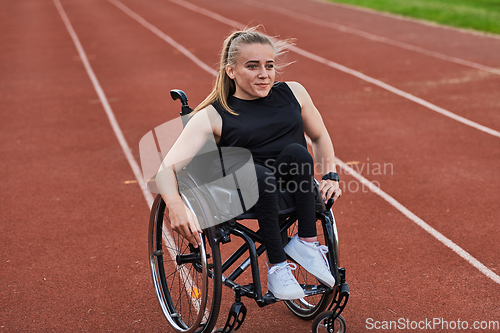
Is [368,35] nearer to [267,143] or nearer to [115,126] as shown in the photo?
[115,126]

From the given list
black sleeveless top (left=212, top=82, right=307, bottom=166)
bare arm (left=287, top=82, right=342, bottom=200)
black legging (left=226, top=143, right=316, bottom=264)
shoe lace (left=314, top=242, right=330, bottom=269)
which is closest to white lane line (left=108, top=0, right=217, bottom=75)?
bare arm (left=287, top=82, right=342, bottom=200)

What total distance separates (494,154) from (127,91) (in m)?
5.85

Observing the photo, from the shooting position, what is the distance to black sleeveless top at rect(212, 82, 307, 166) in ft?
8.49

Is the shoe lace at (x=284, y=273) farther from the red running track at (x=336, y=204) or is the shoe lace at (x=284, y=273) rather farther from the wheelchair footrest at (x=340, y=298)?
the red running track at (x=336, y=204)

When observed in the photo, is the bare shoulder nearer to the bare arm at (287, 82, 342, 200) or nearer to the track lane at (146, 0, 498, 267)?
the bare arm at (287, 82, 342, 200)

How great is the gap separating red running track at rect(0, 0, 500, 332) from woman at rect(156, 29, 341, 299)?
2.07 ft

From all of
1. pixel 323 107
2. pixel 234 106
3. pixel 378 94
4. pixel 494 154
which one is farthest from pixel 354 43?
pixel 234 106

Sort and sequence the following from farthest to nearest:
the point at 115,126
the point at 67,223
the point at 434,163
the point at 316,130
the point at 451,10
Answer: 1. the point at 451,10
2. the point at 115,126
3. the point at 434,163
4. the point at 67,223
5. the point at 316,130

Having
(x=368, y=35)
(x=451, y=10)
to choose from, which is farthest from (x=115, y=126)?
(x=451, y=10)

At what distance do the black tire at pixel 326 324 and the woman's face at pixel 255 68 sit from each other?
42.7 inches

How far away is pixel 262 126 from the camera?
260 centimetres

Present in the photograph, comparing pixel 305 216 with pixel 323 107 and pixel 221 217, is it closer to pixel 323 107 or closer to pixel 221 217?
pixel 221 217

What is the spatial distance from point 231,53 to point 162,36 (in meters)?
13.2

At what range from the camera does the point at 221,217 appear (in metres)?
2.53
